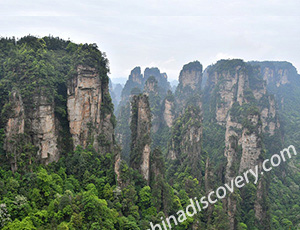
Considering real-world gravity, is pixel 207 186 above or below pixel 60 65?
below

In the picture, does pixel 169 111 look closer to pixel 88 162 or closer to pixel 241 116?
pixel 241 116

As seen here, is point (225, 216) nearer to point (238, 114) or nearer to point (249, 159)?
point (249, 159)

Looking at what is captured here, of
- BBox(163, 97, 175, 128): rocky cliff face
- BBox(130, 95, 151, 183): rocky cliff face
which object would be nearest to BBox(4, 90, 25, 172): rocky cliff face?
BBox(130, 95, 151, 183): rocky cliff face

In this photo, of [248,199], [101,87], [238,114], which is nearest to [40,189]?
[101,87]

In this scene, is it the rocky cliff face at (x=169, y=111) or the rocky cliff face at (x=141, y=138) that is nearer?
the rocky cliff face at (x=141, y=138)

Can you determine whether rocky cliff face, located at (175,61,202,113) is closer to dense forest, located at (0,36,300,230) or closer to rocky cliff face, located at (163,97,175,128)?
rocky cliff face, located at (163,97,175,128)

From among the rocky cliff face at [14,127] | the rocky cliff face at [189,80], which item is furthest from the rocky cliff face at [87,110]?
the rocky cliff face at [189,80]

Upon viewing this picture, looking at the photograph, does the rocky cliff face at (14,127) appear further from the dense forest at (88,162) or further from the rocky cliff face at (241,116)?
the rocky cliff face at (241,116)
